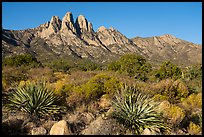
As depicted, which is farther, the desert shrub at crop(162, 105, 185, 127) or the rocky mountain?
the rocky mountain

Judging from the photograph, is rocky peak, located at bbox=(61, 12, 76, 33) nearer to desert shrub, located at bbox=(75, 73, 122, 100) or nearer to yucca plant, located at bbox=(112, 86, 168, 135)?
desert shrub, located at bbox=(75, 73, 122, 100)

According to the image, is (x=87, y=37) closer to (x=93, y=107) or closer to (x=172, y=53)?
(x=172, y=53)

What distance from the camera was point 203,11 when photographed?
6.64m

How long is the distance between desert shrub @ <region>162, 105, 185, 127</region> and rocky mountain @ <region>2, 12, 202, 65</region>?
3767 inches

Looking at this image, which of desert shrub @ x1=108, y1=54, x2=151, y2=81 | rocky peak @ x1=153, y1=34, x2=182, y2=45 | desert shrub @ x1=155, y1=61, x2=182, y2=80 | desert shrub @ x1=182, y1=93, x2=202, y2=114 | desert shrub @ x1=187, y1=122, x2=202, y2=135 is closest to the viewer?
desert shrub @ x1=187, y1=122, x2=202, y2=135

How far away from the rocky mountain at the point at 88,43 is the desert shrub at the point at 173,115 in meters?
95.7

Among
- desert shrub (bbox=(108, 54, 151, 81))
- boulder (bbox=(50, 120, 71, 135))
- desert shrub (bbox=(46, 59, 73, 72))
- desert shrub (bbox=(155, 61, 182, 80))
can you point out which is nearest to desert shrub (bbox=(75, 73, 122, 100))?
boulder (bbox=(50, 120, 71, 135))

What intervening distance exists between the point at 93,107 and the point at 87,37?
14496 centimetres

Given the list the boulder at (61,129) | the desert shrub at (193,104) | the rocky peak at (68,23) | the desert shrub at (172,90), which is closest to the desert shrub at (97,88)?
the desert shrub at (172,90)

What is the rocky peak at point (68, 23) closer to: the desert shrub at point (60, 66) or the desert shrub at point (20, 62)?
the desert shrub at point (60, 66)

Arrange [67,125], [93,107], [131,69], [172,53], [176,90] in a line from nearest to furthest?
[67,125] → [93,107] → [176,90] → [131,69] → [172,53]

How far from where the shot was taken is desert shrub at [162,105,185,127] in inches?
349

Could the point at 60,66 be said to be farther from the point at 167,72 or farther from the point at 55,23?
the point at 55,23

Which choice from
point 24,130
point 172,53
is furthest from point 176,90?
point 172,53
